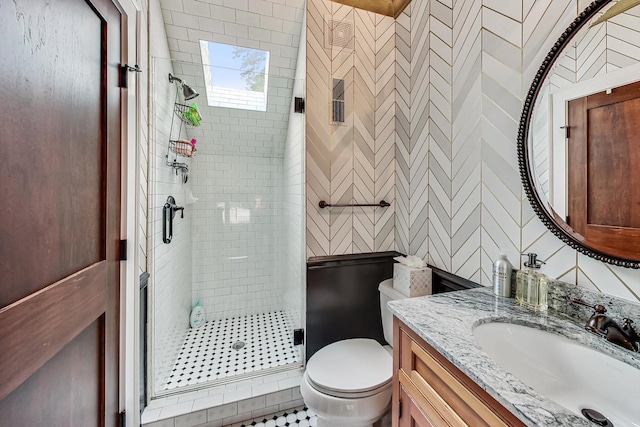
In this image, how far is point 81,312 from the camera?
35.9 inches

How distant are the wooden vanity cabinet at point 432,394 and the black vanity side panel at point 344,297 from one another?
809mm

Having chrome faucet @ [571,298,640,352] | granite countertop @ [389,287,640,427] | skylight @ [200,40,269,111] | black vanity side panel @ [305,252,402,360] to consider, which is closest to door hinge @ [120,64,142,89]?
skylight @ [200,40,269,111]

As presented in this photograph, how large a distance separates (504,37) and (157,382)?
8.55 ft

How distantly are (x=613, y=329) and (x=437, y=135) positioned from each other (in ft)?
3.66

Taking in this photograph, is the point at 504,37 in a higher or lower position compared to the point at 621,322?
higher

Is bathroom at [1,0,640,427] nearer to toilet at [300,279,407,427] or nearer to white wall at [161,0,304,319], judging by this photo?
white wall at [161,0,304,319]

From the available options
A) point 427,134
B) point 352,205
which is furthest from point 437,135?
point 352,205

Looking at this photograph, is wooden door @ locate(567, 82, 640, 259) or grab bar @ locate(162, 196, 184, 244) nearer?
wooden door @ locate(567, 82, 640, 259)

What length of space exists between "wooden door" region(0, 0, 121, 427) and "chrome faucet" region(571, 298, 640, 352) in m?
1.55

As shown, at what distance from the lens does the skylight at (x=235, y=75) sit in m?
2.11

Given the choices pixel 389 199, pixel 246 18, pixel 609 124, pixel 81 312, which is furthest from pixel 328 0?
pixel 81 312

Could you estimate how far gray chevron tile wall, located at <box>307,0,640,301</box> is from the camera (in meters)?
1.04

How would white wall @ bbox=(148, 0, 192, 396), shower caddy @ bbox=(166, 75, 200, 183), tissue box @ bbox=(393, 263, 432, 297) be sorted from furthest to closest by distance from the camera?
shower caddy @ bbox=(166, 75, 200, 183)
white wall @ bbox=(148, 0, 192, 396)
tissue box @ bbox=(393, 263, 432, 297)

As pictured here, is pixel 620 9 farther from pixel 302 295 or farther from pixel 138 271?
pixel 138 271
